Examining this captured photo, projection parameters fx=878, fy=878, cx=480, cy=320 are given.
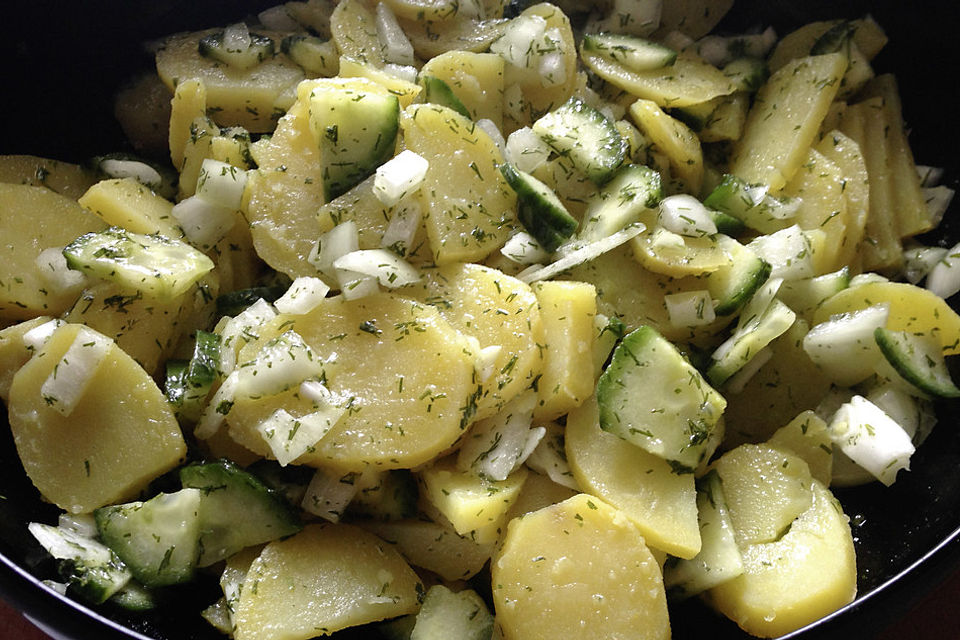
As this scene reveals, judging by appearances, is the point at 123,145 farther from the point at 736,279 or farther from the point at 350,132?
the point at 736,279

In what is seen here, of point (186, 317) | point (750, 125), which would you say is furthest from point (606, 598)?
point (750, 125)

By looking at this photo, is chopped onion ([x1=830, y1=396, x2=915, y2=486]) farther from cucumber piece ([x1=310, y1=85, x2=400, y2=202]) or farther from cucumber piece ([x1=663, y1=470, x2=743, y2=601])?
cucumber piece ([x1=310, y1=85, x2=400, y2=202])

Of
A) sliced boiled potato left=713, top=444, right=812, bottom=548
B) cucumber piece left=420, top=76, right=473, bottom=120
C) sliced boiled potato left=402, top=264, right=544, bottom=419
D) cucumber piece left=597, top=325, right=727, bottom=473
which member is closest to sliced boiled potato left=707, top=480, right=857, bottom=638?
sliced boiled potato left=713, top=444, right=812, bottom=548

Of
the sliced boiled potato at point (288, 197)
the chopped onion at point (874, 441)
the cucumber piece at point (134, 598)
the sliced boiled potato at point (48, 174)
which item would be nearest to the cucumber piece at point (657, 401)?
the chopped onion at point (874, 441)

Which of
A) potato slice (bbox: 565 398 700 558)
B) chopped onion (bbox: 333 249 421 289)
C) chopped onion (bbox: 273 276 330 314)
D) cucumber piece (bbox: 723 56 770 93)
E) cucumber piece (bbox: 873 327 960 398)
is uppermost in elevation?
cucumber piece (bbox: 723 56 770 93)

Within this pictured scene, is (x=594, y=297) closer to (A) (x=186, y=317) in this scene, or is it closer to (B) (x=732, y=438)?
(B) (x=732, y=438)

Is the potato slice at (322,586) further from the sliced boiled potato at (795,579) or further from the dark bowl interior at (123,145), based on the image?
the sliced boiled potato at (795,579)

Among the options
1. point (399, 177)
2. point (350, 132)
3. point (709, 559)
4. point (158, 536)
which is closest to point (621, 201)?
point (399, 177)
